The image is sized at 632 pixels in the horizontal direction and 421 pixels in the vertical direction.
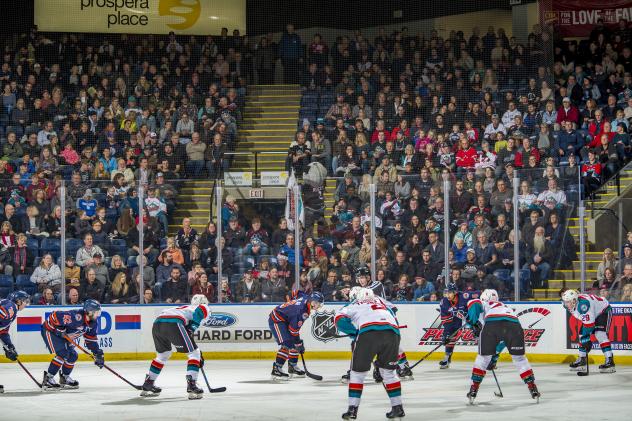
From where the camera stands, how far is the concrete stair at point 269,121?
22672 mm

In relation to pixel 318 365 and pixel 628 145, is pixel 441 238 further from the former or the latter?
pixel 628 145

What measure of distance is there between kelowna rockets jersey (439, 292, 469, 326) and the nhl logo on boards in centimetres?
241

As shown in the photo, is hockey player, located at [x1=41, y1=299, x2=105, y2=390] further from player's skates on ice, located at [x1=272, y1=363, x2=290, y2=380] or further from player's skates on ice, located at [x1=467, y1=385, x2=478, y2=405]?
player's skates on ice, located at [x1=467, y1=385, x2=478, y2=405]

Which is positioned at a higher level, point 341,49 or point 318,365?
point 341,49

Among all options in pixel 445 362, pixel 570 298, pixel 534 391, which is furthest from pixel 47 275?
pixel 534 391

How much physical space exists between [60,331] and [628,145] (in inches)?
430

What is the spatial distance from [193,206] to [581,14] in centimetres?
1102

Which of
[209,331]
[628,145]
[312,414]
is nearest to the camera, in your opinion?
[312,414]

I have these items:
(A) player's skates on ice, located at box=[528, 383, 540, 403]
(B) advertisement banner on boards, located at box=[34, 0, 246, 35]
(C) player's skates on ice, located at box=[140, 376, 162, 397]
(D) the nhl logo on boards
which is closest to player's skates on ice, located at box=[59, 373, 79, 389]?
(C) player's skates on ice, located at box=[140, 376, 162, 397]

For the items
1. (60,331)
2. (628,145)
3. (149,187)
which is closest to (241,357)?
(149,187)

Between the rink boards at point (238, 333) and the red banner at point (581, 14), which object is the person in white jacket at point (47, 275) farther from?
the red banner at point (581, 14)

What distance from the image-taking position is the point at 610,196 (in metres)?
17.6

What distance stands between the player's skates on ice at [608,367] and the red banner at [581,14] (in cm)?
1110

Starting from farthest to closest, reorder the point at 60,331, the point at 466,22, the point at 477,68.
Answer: the point at 466,22 < the point at 477,68 < the point at 60,331
